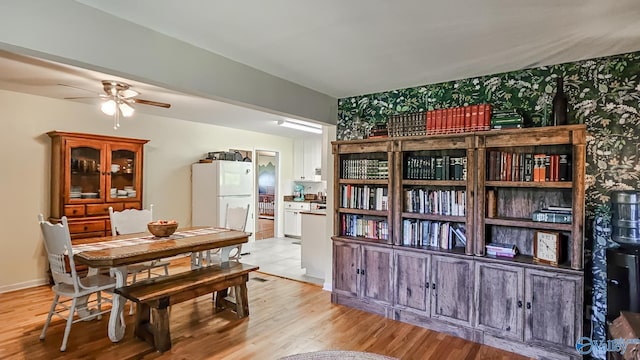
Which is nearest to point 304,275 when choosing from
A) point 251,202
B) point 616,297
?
point 251,202

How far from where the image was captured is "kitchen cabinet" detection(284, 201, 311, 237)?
7.62 metres

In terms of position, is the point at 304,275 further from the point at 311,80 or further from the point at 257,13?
the point at 257,13

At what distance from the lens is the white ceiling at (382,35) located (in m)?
1.99

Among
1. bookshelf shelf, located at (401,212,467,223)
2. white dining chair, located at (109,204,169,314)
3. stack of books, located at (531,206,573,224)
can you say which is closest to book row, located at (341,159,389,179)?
bookshelf shelf, located at (401,212,467,223)

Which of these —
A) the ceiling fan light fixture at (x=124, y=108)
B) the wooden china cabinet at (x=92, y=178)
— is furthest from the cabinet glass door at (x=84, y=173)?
the ceiling fan light fixture at (x=124, y=108)

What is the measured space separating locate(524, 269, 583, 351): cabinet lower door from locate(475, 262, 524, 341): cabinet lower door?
0.06 m

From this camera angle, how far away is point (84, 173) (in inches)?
175

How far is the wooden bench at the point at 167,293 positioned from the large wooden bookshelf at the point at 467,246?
1068 mm

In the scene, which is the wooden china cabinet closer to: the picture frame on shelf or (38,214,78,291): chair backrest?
(38,214,78,291): chair backrest

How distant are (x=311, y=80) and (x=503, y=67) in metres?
1.75

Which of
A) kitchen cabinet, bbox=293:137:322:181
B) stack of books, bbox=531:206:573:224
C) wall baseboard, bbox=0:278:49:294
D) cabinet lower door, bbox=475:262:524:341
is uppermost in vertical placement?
kitchen cabinet, bbox=293:137:322:181

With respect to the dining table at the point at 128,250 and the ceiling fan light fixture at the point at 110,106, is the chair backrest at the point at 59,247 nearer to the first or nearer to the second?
the dining table at the point at 128,250

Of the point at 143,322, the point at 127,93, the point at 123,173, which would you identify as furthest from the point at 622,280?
the point at 123,173

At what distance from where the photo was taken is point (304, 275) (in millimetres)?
4867
